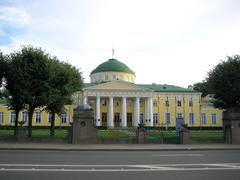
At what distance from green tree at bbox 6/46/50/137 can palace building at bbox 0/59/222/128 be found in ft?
136

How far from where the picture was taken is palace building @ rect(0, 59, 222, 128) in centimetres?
7500

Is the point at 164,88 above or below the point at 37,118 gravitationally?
above

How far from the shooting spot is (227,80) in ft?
118

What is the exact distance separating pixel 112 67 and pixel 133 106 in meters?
12.5

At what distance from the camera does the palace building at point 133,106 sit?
75.0 m

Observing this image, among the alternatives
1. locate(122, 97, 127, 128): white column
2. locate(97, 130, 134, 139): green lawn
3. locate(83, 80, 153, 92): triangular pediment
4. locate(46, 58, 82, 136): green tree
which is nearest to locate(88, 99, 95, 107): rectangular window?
locate(83, 80, 153, 92): triangular pediment

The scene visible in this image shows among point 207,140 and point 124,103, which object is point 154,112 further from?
point 207,140

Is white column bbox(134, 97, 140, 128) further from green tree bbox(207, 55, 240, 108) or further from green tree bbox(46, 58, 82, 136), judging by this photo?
green tree bbox(46, 58, 82, 136)

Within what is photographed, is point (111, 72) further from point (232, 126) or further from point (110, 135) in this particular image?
point (232, 126)

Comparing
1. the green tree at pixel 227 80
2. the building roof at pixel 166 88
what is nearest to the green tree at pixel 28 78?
the green tree at pixel 227 80

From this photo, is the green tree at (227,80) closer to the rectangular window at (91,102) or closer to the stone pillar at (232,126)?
the stone pillar at (232,126)

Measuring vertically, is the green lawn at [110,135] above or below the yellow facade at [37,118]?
below

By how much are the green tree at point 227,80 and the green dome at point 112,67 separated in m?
48.8

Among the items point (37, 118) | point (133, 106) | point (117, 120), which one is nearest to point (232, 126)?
point (117, 120)
